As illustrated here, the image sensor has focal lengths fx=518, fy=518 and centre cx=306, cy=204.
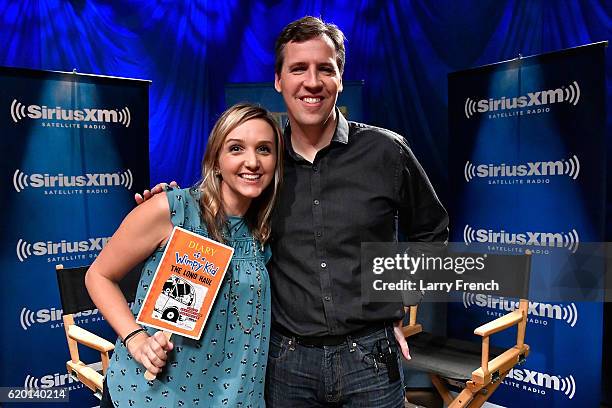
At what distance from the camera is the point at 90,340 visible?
8.48ft

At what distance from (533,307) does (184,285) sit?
2801mm

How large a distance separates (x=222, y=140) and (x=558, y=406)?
3007 millimetres

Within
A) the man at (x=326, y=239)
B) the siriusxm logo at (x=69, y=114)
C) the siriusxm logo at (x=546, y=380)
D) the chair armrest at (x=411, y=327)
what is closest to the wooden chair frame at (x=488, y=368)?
the chair armrest at (x=411, y=327)

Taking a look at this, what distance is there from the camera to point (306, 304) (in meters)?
1.60

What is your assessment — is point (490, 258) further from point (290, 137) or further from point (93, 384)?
point (93, 384)

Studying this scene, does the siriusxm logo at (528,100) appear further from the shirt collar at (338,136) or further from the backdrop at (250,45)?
the shirt collar at (338,136)

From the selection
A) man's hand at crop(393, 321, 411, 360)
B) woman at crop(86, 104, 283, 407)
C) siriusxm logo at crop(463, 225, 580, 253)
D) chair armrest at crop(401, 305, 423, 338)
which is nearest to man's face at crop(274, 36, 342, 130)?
woman at crop(86, 104, 283, 407)

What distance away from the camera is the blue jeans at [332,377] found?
5.16ft

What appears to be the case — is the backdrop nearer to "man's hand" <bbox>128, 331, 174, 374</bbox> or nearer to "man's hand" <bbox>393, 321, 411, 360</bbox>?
"man's hand" <bbox>393, 321, 411, 360</bbox>

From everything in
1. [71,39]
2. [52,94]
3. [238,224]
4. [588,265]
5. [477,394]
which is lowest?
[477,394]

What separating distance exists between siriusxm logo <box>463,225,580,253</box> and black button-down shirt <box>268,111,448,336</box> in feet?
6.43

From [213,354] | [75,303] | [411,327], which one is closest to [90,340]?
[75,303]

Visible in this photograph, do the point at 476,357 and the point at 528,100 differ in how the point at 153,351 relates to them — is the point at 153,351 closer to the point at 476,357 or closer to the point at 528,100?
the point at 476,357

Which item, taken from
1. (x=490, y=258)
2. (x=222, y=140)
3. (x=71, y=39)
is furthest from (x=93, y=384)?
(x=71, y=39)
